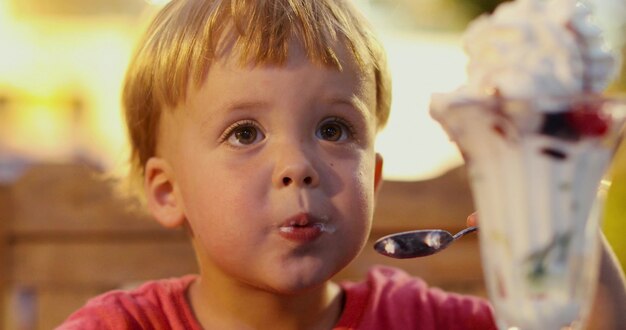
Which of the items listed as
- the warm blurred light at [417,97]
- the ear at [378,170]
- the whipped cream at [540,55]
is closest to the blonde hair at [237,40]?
the ear at [378,170]

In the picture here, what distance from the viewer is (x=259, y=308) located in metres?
1.71

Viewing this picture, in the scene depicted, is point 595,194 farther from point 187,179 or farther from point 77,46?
point 77,46

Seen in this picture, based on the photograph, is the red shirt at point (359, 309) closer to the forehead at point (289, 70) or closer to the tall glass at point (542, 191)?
the forehead at point (289, 70)

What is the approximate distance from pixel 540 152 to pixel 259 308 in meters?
0.78

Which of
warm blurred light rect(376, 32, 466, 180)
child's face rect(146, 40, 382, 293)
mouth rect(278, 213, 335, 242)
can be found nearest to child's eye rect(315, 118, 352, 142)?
child's face rect(146, 40, 382, 293)

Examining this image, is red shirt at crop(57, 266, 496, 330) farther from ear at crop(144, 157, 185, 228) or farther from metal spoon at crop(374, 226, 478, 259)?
metal spoon at crop(374, 226, 478, 259)

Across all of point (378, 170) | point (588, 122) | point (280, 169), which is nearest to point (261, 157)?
point (280, 169)

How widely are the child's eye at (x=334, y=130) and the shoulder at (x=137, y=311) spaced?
449 mm

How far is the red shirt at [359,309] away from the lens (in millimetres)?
1767

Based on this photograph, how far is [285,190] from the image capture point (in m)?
1.50

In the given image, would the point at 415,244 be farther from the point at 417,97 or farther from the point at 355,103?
the point at 417,97

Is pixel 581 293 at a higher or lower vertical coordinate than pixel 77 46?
higher

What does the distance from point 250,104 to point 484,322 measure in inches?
25.2

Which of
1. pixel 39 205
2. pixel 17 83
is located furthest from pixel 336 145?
pixel 17 83
